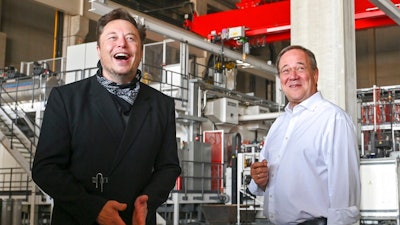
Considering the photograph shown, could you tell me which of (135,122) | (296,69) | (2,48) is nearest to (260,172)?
(296,69)

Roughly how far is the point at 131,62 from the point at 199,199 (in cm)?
1025

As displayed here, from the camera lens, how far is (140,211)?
170 centimetres

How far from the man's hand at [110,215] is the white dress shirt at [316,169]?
984mm

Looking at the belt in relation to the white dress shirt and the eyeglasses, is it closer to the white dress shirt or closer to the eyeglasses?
the white dress shirt

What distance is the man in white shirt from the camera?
7.32ft

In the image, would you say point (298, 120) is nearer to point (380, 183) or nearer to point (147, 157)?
point (147, 157)

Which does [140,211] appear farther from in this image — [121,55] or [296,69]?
[296,69]

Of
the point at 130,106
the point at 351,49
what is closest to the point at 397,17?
the point at 351,49

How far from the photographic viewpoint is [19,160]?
11547mm

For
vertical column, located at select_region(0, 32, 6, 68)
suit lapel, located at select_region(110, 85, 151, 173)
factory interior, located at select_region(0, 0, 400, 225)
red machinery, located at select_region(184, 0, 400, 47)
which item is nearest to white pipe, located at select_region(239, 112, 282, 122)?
factory interior, located at select_region(0, 0, 400, 225)

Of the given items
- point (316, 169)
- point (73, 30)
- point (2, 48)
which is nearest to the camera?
point (316, 169)

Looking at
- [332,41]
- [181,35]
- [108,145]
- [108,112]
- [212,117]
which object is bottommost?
[108,145]

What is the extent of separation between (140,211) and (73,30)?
1685cm

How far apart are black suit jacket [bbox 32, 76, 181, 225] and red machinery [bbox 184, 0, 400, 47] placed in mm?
10848
